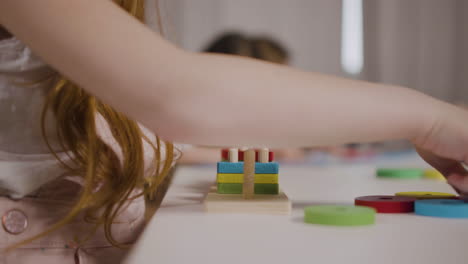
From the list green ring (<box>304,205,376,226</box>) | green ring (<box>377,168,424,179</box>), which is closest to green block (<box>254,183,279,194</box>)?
green ring (<box>304,205,376,226</box>)

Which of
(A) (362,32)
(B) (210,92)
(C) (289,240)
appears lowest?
(C) (289,240)

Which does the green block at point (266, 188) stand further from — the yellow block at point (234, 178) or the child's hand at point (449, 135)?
the child's hand at point (449, 135)

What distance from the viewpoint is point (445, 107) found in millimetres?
496

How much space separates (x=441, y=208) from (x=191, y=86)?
255 millimetres

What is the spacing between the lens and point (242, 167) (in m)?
0.60

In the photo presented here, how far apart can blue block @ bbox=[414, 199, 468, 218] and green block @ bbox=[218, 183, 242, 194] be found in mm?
187

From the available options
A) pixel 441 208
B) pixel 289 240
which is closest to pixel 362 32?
pixel 441 208

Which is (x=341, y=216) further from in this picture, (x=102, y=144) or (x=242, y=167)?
(x=102, y=144)

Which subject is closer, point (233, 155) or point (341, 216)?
point (341, 216)

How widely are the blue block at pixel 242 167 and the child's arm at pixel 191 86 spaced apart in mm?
117

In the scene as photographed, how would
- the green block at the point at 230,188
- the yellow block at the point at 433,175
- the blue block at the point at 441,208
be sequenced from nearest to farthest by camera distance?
the blue block at the point at 441,208 → the green block at the point at 230,188 → the yellow block at the point at 433,175

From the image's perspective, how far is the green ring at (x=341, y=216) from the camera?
0.44 metres

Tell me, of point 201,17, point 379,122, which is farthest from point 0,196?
point 201,17

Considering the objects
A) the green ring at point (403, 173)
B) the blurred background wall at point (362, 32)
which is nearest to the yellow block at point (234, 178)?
the green ring at point (403, 173)
